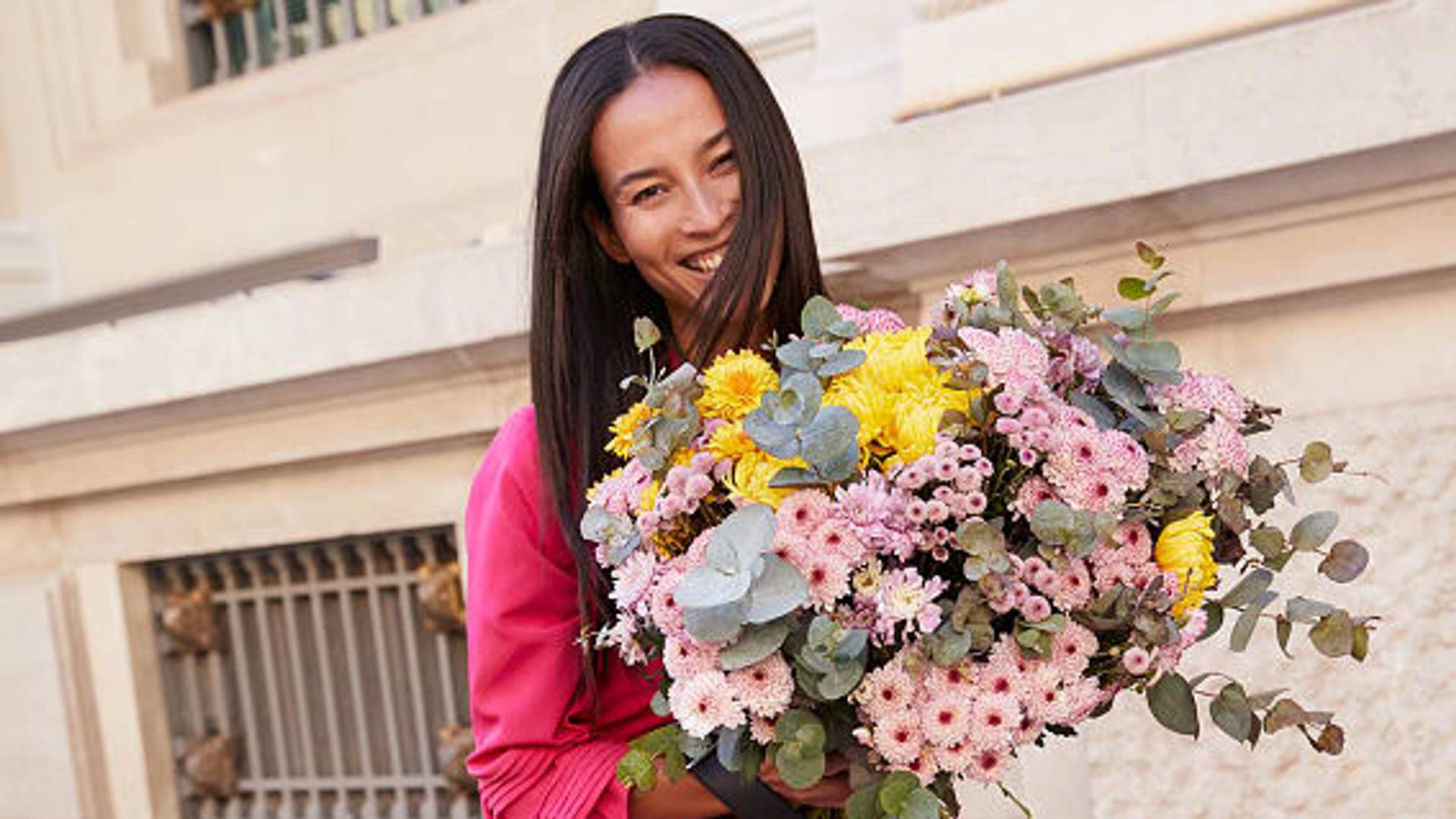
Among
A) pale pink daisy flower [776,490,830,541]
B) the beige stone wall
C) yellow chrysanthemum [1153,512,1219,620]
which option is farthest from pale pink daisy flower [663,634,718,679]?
the beige stone wall

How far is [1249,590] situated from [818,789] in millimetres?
389

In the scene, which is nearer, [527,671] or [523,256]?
[527,671]

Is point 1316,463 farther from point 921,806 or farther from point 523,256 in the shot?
point 523,256

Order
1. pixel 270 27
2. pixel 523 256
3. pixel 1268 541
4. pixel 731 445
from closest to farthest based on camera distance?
1. pixel 731 445
2. pixel 1268 541
3. pixel 523 256
4. pixel 270 27

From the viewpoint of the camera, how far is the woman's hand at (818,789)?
132 cm

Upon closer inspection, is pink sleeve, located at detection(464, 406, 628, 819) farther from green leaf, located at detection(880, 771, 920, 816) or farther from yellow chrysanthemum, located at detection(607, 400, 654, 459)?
green leaf, located at detection(880, 771, 920, 816)

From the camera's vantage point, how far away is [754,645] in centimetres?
117

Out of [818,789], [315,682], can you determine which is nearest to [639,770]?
[818,789]

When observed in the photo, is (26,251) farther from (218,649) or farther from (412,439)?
(412,439)

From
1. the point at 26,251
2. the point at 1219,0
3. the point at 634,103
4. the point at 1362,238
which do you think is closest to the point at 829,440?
the point at 634,103

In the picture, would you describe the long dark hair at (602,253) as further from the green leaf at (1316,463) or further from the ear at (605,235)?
the green leaf at (1316,463)

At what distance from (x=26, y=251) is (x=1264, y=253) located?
3657 mm

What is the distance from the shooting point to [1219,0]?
2.35m

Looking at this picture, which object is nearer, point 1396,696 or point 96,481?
point 1396,696
